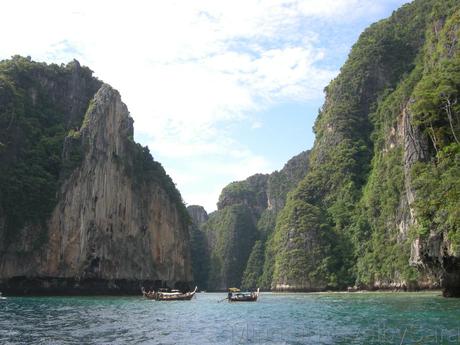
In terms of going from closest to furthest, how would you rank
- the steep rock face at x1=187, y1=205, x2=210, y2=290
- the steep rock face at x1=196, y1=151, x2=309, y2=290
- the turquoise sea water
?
the turquoise sea water < the steep rock face at x1=187, y1=205, x2=210, y2=290 < the steep rock face at x1=196, y1=151, x2=309, y2=290

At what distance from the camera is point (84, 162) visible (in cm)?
7056

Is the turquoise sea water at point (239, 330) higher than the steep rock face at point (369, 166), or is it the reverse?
the steep rock face at point (369, 166)

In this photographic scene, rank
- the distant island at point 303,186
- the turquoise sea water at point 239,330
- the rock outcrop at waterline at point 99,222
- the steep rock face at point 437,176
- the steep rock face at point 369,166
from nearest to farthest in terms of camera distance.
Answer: the turquoise sea water at point 239,330 < the steep rock face at point 437,176 < the distant island at point 303,186 < the rock outcrop at waterline at point 99,222 < the steep rock face at point 369,166

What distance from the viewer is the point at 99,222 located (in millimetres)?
70625

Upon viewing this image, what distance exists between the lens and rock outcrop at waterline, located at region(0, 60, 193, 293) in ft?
205

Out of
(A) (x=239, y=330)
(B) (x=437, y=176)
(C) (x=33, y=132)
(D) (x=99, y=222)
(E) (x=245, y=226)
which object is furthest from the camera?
(E) (x=245, y=226)

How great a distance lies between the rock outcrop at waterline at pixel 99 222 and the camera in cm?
6234

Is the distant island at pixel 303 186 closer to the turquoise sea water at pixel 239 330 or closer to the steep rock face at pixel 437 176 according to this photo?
the steep rock face at pixel 437 176

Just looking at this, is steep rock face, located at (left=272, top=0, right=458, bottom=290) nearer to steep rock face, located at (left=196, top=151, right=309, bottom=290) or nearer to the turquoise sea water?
the turquoise sea water

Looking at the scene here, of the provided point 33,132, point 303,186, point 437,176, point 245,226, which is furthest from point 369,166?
point 245,226

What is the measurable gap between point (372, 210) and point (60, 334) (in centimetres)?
6945

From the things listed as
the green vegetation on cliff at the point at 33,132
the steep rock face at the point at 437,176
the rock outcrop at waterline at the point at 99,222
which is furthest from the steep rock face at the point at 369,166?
the green vegetation on cliff at the point at 33,132

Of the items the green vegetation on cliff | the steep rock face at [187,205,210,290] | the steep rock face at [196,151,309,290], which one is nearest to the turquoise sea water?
the green vegetation on cliff

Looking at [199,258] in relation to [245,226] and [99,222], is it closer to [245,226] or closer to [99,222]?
[245,226]
